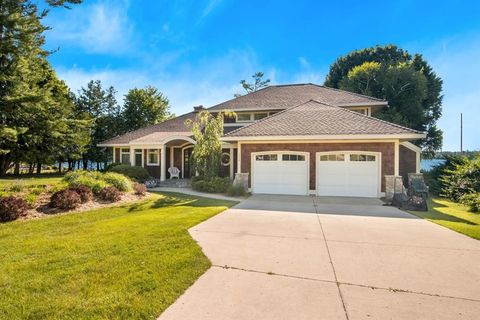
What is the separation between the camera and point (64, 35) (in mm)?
14289

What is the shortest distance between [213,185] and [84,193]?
6.39 metres

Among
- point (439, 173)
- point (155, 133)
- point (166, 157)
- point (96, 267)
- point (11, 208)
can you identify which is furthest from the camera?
point (155, 133)

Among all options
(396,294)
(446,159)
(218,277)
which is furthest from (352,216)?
(446,159)

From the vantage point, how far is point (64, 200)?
8.97m

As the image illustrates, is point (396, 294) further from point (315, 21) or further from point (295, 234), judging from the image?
point (315, 21)

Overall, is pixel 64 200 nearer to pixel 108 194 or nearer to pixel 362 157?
pixel 108 194

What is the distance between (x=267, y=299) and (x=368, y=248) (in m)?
3.13

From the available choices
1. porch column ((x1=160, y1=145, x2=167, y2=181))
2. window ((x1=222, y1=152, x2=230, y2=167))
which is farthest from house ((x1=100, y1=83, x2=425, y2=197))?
porch column ((x1=160, y1=145, x2=167, y2=181))

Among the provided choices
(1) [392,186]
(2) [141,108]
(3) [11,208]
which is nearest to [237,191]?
(1) [392,186]

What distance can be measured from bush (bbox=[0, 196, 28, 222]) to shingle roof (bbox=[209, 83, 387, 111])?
15.0m

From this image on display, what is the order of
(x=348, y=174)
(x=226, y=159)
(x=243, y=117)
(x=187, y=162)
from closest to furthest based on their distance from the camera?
1. (x=348, y=174)
2. (x=226, y=159)
3. (x=187, y=162)
4. (x=243, y=117)

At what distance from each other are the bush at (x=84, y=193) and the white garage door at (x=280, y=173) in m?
7.93

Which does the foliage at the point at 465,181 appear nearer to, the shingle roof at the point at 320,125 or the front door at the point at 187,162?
the shingle roof at the point at 320,125

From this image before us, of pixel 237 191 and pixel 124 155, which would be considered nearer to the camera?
pixel 237 191
